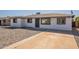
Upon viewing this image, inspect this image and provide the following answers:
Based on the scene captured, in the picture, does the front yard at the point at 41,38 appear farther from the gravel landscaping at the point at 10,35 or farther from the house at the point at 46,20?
the house at the point at 46,20

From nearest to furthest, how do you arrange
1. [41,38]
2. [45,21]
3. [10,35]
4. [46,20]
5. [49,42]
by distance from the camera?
[49,42] → [10,35] → [41,38] → [46,20] → [45,21]

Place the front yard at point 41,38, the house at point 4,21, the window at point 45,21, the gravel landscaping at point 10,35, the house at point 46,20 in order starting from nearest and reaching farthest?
the front yard at point 41,38
the house at point 4,21
the house at point 46,20
the gravel landscaping at point 10,35
the window at point 45,21

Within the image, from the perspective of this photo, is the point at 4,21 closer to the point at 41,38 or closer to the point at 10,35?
the point at 10,35

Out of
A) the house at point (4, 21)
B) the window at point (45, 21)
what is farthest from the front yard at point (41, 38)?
A: the window at point (45, 21)

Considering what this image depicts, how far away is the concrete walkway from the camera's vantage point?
10727mm

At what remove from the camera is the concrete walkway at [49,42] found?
10727 millimetres

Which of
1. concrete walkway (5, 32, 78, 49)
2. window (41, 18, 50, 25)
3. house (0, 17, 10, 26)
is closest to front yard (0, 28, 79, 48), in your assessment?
concrete walkway (5, 32, 78, 49)

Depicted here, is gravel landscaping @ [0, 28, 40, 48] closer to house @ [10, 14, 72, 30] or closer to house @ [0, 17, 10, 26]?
house @ [0, 17, 10, 26]

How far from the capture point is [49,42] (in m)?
10.9

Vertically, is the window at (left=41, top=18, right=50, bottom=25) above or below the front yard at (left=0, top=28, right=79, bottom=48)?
above

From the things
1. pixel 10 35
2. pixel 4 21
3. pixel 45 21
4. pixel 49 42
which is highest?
pixel 4 21

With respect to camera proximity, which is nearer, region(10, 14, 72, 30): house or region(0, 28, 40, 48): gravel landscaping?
Result: region(10, 14, 72, 30): house

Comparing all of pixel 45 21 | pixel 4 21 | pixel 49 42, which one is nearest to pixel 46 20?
pixel 45 21

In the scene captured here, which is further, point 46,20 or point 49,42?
point 46,20
